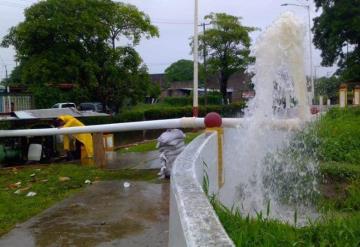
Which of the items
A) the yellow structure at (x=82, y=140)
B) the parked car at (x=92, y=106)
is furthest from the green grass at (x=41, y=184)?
the parked car at (x=92, y=106)

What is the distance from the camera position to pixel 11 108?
18.4 meters

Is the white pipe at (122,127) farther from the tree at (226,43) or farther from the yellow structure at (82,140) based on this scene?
the tree at (226,43)

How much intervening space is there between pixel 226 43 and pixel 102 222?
A: 51.9 meters

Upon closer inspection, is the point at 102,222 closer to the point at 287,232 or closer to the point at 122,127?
the point at 287,232

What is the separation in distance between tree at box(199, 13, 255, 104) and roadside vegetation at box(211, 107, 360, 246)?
4451cm

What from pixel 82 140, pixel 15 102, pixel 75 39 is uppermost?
pixel 75 39

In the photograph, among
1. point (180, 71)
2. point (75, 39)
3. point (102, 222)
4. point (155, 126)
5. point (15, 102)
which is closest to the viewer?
point (102, 222)

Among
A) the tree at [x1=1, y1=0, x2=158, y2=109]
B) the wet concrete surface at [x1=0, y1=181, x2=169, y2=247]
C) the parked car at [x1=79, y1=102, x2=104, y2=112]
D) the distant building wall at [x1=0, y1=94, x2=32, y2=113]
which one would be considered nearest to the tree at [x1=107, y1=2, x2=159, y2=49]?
the tree at [x1=1, y1=0, x2=158, y2=109]

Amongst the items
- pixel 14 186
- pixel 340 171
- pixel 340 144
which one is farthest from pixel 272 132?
pixel 14 186

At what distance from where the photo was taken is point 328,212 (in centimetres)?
512

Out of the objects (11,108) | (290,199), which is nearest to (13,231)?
(290,199)

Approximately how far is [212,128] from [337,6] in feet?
116

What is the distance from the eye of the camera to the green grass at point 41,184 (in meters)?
6.94

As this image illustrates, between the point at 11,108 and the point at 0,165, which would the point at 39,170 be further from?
the point at 11,108
